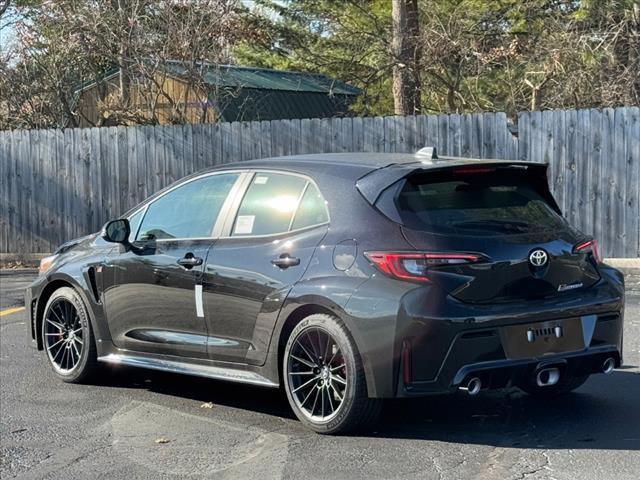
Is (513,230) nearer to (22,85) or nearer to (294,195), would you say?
(294,195)

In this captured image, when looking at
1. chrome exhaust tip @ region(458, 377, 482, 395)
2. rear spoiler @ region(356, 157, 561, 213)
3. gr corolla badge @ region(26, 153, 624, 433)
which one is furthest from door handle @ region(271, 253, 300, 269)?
chrome exhaust tip @ region(458, 377, 482, 395)

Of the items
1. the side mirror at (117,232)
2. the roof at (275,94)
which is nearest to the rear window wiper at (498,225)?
the side mirror at (117,232)

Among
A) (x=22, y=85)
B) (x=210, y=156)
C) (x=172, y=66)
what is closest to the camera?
(x=210, y=156)

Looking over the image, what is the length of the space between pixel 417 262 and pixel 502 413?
1399 mm

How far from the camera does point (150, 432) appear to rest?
5.96 meters

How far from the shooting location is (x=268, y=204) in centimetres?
621

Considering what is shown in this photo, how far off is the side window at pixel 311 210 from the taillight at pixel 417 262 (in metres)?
0.63

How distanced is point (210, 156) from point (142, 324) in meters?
8.12

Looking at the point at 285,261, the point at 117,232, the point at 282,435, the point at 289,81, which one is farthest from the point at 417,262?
the point at 289,81

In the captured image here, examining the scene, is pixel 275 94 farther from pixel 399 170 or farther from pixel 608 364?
pixel 608 364

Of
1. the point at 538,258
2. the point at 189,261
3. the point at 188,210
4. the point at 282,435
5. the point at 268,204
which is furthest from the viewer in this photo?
the point at 188,210

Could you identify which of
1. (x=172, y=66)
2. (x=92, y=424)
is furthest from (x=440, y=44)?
(x=92, y=424)

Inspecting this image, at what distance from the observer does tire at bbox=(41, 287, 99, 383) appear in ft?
23.7

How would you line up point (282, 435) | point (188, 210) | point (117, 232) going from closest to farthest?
point (282, 435) < point (188, 210) < point (117, 232)
